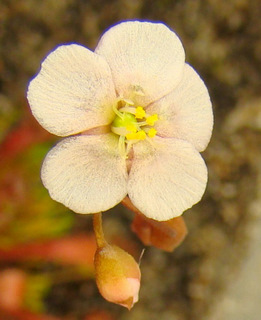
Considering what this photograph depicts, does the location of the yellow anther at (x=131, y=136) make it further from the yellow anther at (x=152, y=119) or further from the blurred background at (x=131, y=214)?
the blurred background at (x=131, y=214)

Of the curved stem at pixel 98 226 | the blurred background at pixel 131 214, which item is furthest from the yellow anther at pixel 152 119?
the blurred background at pixel 131 214

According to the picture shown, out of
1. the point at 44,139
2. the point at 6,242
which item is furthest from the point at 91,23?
the point at 6,242

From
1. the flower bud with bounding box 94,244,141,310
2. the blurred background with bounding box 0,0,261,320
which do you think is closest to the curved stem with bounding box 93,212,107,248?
the flower bud with bounding box 94,244,141,310

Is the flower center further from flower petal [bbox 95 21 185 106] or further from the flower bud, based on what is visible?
the flower bud

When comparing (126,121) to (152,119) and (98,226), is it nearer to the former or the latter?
(152,119)

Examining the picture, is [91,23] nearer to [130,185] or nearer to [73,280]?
[73,280]

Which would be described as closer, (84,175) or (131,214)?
(84,175)

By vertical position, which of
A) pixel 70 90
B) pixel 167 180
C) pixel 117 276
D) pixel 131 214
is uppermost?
pixel 70 90

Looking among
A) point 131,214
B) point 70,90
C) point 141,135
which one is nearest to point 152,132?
point 141,135
